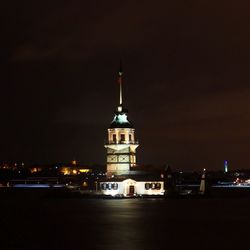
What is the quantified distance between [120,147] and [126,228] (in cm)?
3810

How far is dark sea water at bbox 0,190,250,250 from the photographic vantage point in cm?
4859

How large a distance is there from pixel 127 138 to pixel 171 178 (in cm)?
655

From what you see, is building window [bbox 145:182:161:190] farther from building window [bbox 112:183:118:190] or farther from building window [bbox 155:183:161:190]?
building window [bbox 112:183:118:190]

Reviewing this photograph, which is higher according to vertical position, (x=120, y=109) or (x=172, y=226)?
(x=120, y=109)

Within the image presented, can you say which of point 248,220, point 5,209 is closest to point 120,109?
point 5,209

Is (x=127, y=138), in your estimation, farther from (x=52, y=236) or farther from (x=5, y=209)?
(x=52, y=236)

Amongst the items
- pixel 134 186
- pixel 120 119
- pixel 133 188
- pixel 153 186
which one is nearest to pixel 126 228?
pixel 134 186

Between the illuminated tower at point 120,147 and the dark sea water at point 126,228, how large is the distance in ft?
48.4

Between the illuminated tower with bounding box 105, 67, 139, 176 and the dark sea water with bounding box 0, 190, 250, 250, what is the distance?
1476 centimetres

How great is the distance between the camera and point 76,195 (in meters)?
101

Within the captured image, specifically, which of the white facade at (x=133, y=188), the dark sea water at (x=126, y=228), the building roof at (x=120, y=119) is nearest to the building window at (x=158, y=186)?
the white facade at (x=133, y=188)

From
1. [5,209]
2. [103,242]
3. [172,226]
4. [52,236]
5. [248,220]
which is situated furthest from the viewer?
[5,209]

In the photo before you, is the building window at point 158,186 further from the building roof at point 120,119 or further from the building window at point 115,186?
the building roof at point 120,119

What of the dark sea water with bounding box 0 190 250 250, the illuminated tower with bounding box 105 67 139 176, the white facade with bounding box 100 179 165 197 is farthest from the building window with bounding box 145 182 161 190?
the dark sea water with bounding box 0 190 250 250
